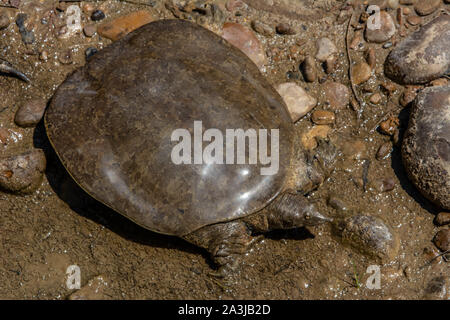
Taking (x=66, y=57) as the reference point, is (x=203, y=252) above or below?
below

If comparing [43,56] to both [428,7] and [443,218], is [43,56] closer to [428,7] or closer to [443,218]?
[428,7]

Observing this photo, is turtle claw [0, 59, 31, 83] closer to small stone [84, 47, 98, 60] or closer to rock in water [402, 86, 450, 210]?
small stone [84, 47, 98, 60]

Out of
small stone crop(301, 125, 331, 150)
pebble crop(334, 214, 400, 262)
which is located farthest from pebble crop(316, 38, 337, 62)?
pebble crop(334, 214, 400, 262)

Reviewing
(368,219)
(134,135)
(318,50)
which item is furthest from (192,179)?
(318,50)

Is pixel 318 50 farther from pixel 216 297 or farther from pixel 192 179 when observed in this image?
pixel 216 297

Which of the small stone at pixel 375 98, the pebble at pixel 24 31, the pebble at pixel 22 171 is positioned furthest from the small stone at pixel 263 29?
the pebble at pixel 22 171

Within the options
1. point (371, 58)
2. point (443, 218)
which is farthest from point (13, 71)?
point (443, 218)

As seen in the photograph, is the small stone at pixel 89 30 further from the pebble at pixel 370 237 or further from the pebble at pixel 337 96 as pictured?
the pebble at pixel 370 237
